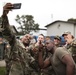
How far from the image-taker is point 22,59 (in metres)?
6.26

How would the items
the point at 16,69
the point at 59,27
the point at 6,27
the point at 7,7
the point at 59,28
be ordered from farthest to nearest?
the point at 59,27
the point at 59,28
the point at 16,69
the point at 6,27
the point at 7,7

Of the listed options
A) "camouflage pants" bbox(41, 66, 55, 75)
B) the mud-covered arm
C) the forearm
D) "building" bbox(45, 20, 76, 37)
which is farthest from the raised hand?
"building" bbox(45, 20, 76, 37)

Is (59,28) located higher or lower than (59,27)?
lower

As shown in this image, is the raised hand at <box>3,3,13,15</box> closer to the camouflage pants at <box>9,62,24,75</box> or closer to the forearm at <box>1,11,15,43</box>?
the forearm at <box>1,11,15,43</box>

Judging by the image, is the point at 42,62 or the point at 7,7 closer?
the point at 7,7

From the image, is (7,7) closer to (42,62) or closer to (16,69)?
(16,69)

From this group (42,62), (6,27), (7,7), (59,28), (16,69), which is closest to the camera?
(7,7)

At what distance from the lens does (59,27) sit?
173 feet

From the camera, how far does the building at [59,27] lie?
49031mm

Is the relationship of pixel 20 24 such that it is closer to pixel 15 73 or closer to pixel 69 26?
pixel 69 26

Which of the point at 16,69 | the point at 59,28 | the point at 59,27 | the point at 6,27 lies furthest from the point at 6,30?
the point at 59,27

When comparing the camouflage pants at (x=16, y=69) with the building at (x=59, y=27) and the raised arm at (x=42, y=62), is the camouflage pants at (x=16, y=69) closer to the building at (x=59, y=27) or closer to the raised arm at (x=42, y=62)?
the raised arm at (x=42, y=62)

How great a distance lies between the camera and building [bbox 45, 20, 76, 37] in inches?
1930

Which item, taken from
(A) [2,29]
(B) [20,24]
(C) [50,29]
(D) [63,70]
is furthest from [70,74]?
(B) [20,24]
